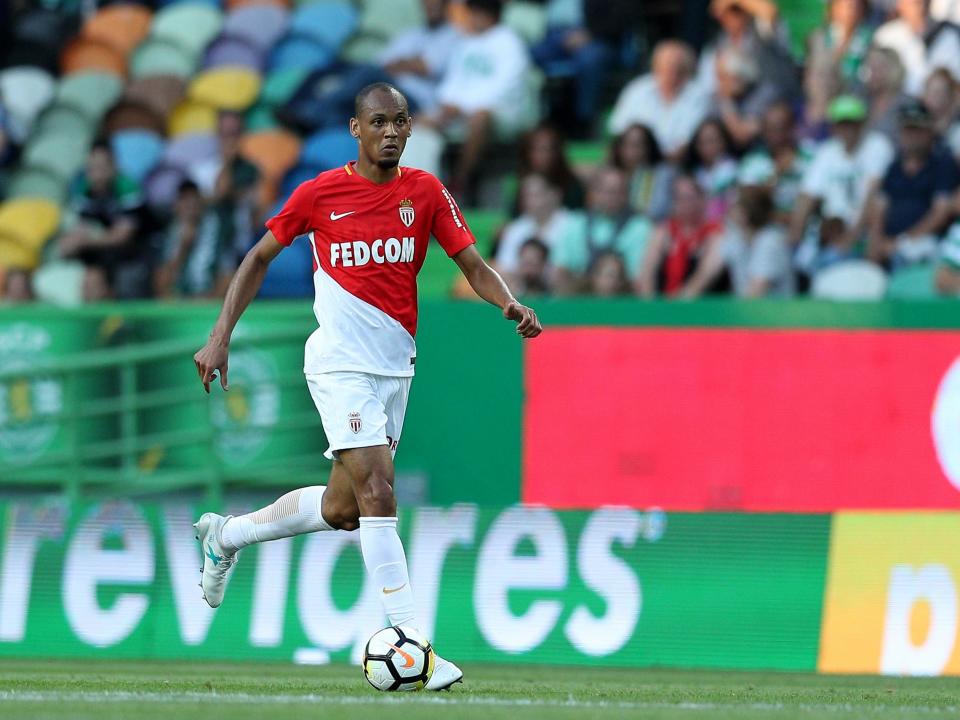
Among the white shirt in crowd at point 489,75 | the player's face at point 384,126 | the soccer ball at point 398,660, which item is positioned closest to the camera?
the soccer ball at point 398,660

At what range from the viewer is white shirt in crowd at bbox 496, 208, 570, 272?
46.9 feet

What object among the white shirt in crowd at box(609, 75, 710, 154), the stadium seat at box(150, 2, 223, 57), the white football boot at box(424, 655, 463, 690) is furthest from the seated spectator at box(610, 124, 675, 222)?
the white football boot at box(424, 655, 463, 690)

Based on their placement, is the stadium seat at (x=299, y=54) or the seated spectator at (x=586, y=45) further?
the stadium seat at (x=299, y=54)

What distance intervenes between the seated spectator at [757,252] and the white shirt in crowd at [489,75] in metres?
2.71

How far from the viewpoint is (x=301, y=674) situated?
30.6 feet

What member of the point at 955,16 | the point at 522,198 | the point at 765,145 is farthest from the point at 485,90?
the point at 955,16

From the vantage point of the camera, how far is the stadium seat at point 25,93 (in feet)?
58.0

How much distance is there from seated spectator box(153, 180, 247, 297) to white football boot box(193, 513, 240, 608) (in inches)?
256

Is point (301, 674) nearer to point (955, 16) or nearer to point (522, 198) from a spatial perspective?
point (522, 198)

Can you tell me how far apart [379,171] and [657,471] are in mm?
5627

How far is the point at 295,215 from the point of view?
314 inches

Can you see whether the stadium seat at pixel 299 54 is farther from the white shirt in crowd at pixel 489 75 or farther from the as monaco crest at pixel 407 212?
the as monaco crest at pixel 407 212

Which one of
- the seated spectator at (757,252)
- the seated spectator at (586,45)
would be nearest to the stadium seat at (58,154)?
the seated spectator at (586,45)

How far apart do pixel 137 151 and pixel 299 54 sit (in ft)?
5.46
